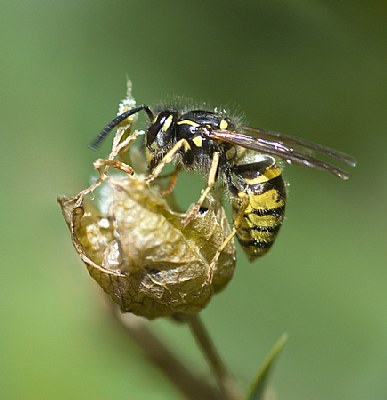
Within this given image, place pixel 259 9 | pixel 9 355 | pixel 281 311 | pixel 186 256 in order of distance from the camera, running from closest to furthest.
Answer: pixel 186 256 < pixel 9 355 < pixel 281 311 < pixel 259 9

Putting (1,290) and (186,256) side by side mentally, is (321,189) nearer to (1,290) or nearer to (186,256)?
(1,290)

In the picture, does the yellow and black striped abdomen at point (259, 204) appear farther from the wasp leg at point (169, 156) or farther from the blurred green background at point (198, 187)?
the blurred green background at point (198, 187)

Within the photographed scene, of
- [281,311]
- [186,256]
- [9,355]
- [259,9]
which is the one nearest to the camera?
[186,256]

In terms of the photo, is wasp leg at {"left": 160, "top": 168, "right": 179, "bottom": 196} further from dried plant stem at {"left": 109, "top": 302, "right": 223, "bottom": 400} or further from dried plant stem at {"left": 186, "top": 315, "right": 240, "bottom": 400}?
dried plant stem at {"left": 109, "top": 302, "right": 223, "bottom": 400}

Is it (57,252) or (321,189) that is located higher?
(57,252)

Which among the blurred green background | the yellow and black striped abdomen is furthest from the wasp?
the blurred green background

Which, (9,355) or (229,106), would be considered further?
(229,106)

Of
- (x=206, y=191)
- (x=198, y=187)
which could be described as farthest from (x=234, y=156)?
(x=198, y=187)

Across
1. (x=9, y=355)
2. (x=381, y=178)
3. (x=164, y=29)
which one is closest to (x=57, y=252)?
(x=9, y=355)
